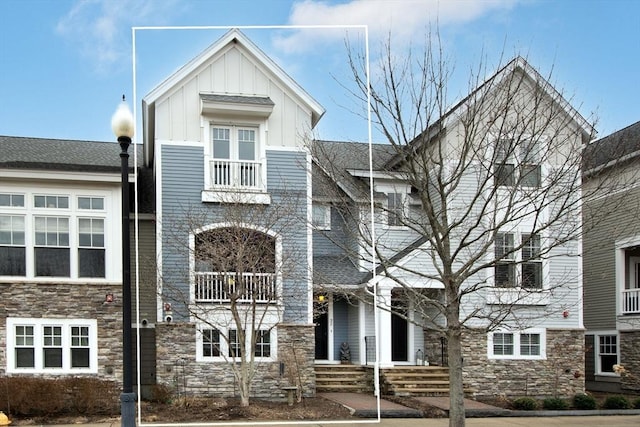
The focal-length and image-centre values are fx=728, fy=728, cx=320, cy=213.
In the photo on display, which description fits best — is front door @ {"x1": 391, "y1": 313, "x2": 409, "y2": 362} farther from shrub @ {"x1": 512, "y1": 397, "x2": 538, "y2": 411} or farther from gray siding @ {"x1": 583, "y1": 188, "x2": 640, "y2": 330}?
gray siding @ {"x1": 583, "y1": 188, "x2": 640, "y2": 330}

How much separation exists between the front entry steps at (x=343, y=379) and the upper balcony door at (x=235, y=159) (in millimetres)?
5342

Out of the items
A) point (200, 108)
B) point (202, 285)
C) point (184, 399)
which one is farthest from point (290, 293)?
point (200, 108)

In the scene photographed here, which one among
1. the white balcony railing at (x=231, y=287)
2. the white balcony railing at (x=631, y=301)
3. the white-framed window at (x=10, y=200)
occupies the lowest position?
the white balcony railing at (x=631, y=301)

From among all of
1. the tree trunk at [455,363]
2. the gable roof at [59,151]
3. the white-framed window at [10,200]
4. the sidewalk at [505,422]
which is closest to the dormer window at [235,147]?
the gable roof at [59,151]

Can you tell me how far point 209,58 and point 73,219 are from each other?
5218 millimetres

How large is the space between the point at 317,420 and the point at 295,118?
7.96 metres

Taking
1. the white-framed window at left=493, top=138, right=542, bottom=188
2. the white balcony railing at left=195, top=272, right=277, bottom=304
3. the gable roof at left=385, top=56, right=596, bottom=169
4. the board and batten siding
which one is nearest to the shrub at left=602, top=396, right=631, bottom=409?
the white-framed window at left=493, top=138, right=542, bottom=188

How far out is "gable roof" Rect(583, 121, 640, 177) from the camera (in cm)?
1249

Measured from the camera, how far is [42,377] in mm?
16422

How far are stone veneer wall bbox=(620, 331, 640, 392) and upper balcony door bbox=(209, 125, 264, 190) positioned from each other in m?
A: 11.7

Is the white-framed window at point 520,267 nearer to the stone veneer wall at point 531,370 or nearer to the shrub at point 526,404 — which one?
the stone veneer wall at point 531,370

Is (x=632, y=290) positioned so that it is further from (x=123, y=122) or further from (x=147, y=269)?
(x=123, y=122)

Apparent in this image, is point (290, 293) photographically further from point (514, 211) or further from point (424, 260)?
point (514, 211)

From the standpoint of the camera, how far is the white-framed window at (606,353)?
73.0 ft
